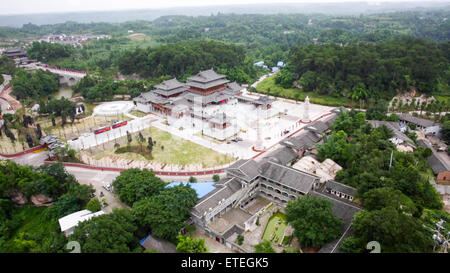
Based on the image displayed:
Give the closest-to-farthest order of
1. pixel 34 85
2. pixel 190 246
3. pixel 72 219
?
pixel 190 246 < pixel 72 219 < pixel 34 85

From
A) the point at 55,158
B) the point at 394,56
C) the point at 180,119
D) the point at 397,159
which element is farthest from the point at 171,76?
the point at 397,159

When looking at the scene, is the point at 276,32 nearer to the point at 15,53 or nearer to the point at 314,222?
the point at 15,53

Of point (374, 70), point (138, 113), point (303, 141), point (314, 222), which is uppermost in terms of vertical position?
point (374, 70)

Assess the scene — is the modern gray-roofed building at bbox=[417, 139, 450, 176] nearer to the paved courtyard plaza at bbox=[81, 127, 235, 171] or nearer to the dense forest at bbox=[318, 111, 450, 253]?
the dense forest at bbox=[318, 111, 450, 253]

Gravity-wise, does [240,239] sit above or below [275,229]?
above

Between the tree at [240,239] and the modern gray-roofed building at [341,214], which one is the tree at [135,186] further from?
the modern gray-roofed building at [341,214]

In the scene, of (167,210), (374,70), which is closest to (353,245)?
(167,210)

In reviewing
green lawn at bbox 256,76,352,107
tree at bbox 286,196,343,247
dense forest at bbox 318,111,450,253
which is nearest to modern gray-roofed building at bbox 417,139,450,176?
dense forest at bbox 318,111,450,253

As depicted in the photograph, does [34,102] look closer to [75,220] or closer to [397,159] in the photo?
[75,220]
